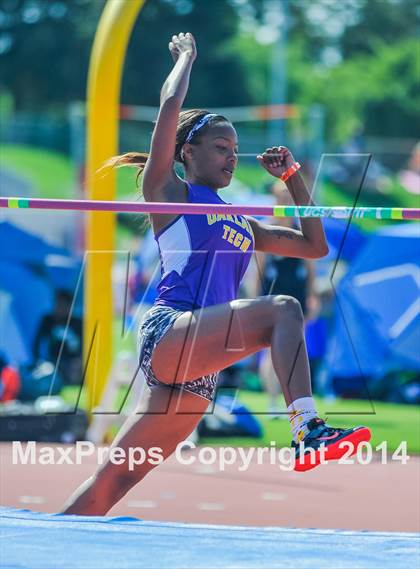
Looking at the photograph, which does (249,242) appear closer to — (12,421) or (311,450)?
(311,450)

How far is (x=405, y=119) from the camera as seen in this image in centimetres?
4253

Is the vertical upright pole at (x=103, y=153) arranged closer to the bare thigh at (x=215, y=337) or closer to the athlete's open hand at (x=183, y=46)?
the athlete's open hand at (x=183, y=46)

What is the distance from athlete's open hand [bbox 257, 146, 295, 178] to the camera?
4.79 meters

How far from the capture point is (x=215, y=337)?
4164 mm

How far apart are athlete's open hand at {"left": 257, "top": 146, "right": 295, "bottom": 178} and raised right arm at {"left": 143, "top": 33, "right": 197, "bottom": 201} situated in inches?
19.8

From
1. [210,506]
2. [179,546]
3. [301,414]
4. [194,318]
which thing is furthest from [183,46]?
[210,506]

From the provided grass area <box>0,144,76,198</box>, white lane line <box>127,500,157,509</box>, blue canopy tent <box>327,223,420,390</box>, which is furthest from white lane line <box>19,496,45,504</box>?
grass area <box>0,144,76,198</box>

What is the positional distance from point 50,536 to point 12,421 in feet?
16.2

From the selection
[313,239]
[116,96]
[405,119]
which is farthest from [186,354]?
[405,119]

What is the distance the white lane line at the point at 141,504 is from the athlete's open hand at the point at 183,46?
2974 millimetres

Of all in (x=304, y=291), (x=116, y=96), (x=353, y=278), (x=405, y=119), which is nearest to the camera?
(x=116, y=96)

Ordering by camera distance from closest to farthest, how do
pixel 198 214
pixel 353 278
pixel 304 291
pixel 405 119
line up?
pixel 198 214
pixel 353 278
pixel 304 291
pixel 405 119

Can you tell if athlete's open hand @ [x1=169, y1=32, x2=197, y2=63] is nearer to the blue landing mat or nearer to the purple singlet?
the purple singlet

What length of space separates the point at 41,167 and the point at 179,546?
3234 cm
